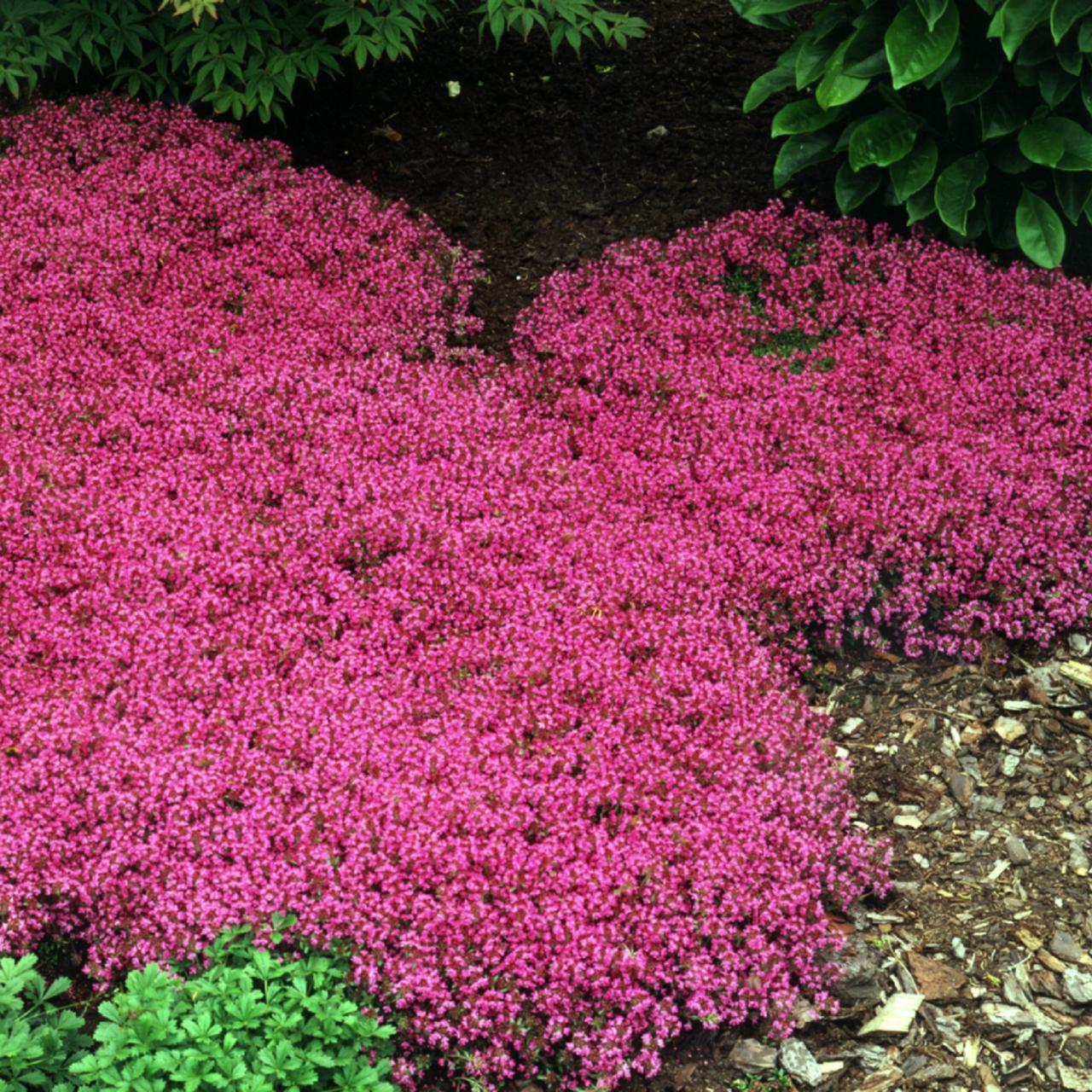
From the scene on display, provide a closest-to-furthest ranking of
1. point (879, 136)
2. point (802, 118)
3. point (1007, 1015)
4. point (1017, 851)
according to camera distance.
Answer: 1. point (1007, 1015)
2. point (1017, 851)
3. point (879, 136)
4. point (802, 118)

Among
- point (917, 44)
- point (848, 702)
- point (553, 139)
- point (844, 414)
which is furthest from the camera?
point (553, 139)

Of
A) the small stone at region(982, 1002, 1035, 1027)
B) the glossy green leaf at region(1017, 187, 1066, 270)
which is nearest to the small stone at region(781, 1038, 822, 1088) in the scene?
the small stone at region(982, 1002, 1035, 1027)

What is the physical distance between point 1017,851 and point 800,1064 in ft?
4.03

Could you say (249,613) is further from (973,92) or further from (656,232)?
(973,92)

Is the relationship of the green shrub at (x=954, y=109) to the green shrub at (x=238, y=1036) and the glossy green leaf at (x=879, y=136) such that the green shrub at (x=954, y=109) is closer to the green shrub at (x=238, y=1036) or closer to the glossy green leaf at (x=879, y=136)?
the glossy green leaf at (x=879, y=136)

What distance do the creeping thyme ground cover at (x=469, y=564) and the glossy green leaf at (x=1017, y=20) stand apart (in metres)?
1.16

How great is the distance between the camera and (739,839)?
421cm

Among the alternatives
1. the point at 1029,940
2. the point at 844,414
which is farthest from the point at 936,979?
the point at 844,414

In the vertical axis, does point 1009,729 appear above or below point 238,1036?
below

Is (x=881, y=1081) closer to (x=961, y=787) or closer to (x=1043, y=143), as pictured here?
(x=961, y=787)

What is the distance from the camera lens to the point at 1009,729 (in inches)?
198

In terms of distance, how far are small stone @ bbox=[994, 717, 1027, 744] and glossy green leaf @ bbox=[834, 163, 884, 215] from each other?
3.20 m

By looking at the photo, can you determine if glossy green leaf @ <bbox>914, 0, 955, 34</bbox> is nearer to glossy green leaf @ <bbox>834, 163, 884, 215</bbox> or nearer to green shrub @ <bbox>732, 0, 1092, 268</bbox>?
green shrub @ <bbox>732, 0, 1092, 268</bbox>

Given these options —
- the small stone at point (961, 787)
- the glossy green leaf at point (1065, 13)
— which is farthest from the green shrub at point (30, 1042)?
the glossy green leaf at point (1065, 13)
